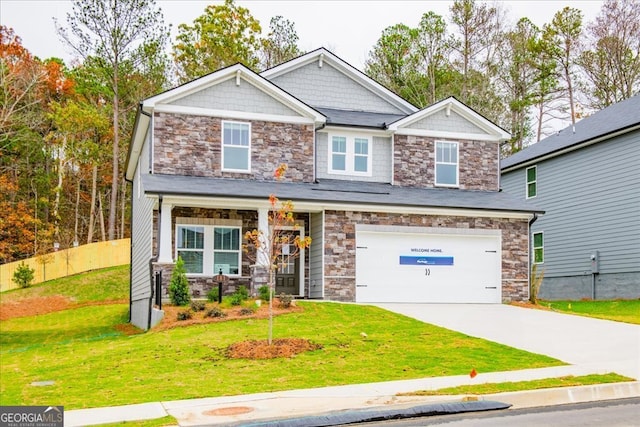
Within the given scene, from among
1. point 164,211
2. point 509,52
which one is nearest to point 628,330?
point 164,211

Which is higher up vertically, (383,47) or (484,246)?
(383,47)

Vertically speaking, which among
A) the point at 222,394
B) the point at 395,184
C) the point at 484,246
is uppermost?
the point at 395,184

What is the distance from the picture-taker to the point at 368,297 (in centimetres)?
2206

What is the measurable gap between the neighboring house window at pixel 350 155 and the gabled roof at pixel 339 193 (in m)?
0.55

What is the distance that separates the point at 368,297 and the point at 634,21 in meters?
26.0

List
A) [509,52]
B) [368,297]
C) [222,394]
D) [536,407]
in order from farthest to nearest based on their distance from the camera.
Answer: [509,52]
[368,297]
[222,394]
[536,407]

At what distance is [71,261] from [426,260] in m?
24.0

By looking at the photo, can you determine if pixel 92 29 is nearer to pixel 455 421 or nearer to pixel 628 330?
pixel 628 330

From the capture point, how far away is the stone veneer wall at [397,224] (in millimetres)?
21703

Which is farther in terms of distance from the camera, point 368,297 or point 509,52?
point 509,52

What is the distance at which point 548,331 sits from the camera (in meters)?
17.1

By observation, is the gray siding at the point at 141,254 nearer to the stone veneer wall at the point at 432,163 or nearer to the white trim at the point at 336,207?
the white trim at the point at 336,207

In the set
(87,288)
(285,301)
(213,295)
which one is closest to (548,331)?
(285,301)

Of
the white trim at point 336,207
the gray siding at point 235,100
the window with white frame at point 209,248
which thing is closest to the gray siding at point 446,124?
the white trim at point 336,207
